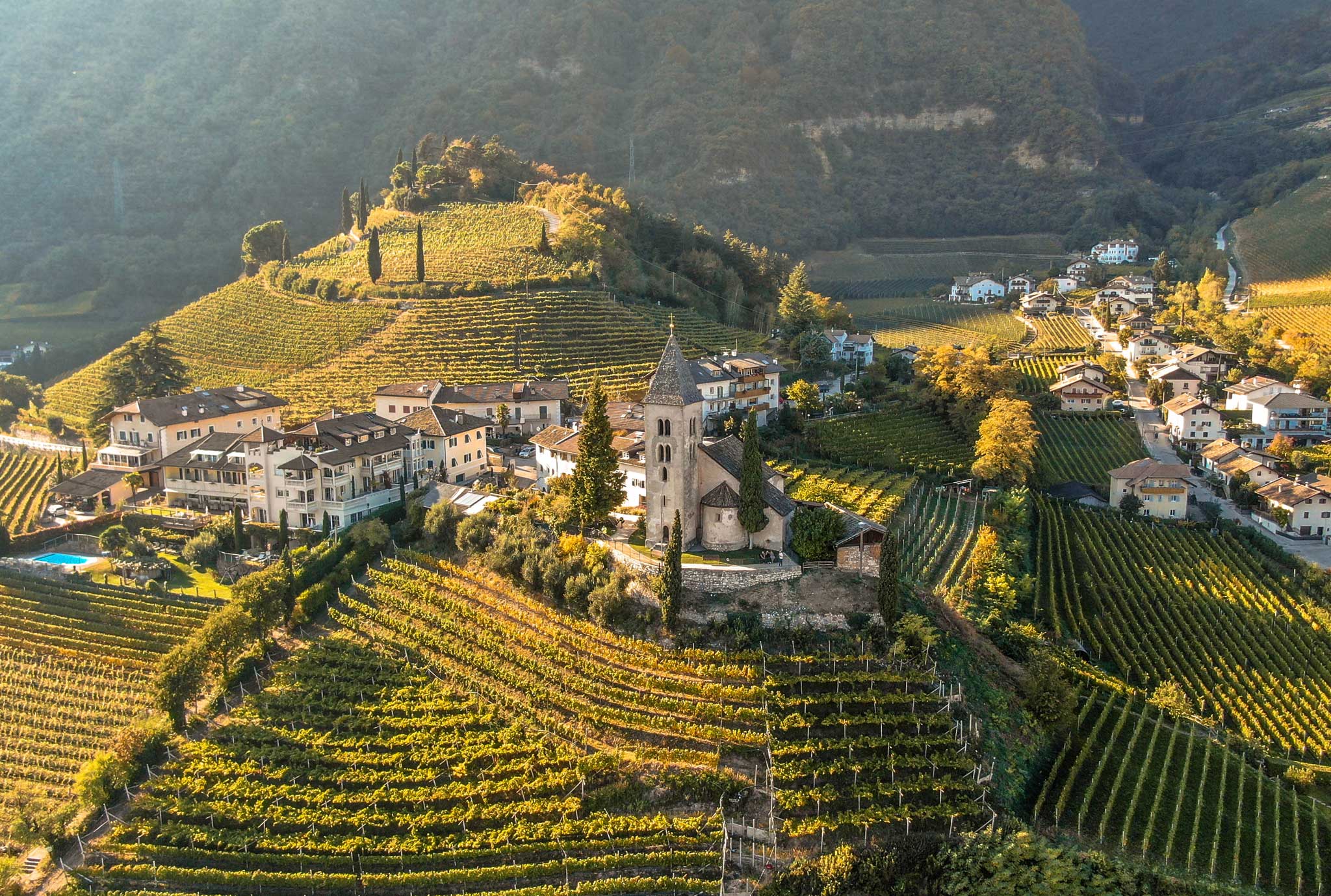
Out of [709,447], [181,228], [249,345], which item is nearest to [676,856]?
[709,447]

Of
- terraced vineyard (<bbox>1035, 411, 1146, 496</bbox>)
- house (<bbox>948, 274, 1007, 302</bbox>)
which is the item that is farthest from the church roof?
house (<bbox>948, 274, 1007, 302</bbox>)

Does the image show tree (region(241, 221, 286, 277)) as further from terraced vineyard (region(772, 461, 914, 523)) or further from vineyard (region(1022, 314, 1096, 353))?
vineyard (region(1022, 314, 1096, 353))

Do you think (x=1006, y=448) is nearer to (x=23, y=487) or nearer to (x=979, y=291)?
(x=23, y=487)

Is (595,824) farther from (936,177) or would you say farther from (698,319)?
(936,177)

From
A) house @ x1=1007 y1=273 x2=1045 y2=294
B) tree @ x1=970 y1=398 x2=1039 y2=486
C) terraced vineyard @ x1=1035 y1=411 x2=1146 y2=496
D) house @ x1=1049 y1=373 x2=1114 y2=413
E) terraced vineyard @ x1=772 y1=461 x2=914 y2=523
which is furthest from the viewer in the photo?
house @ x1=1007 y1=273 x2=1045 y2=294

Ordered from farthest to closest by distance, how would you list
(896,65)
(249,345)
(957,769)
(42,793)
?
(896,65) → (249,345) → (42,793) → (957,769)

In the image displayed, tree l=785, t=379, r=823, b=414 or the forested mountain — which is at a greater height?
the forested mountain

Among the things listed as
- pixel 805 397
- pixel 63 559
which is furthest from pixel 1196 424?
pixel 63 559

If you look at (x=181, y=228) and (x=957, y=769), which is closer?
(x=957, y=769)
